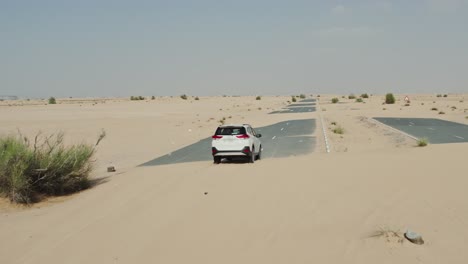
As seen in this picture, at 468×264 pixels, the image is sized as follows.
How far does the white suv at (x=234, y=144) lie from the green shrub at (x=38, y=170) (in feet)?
19.5

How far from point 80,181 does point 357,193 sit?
9.04 m

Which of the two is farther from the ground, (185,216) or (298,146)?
(185,216)

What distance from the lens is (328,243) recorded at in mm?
7340

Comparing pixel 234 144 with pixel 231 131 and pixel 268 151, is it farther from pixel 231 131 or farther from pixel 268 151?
pixel 268 151

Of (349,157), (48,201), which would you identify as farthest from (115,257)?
(349,157)

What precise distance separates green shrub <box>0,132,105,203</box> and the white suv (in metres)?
5.94

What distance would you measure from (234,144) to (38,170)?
335 inches

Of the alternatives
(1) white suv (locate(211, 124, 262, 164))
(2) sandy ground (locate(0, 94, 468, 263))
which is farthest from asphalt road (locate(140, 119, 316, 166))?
(2) sandy ground (locate(0, 94, 468, 263))

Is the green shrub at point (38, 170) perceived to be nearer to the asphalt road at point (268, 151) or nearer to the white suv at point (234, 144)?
the white suv at point (234, 144)

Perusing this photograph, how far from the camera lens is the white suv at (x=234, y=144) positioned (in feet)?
65.0

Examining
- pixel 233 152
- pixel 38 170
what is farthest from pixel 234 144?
pixel 38 170

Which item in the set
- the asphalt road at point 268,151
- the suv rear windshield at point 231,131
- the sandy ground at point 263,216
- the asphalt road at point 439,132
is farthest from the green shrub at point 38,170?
the asphalt road at point 439,132

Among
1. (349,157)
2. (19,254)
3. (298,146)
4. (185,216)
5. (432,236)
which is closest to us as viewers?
(432,236)

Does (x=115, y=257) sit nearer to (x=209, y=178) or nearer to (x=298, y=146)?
(x=209, y=178)
